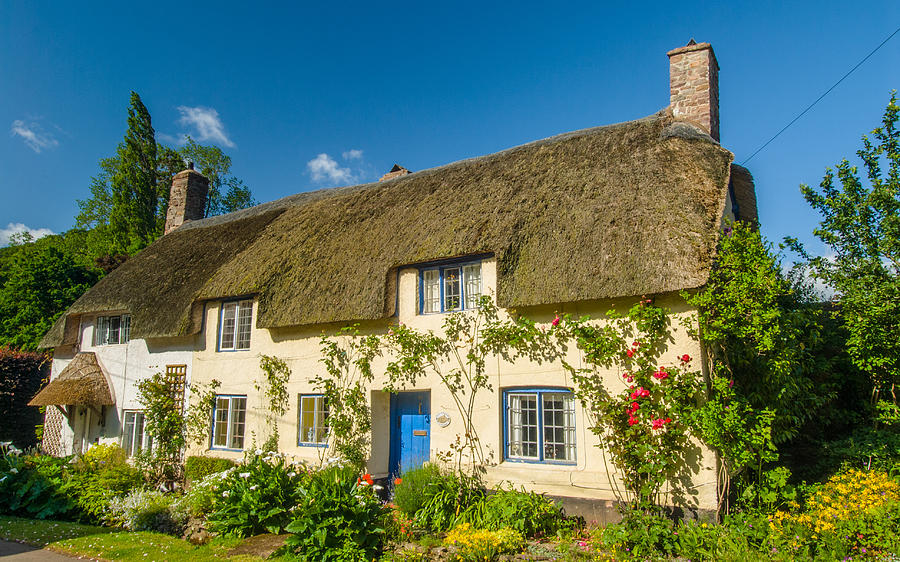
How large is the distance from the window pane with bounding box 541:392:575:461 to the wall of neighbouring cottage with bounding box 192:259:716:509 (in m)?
0.19

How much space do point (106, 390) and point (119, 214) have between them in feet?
57.0

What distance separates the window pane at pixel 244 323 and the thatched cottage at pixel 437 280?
6 centimetres

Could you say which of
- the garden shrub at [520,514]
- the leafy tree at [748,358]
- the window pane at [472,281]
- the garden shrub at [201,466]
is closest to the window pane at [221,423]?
the garden shrub at [201,466]

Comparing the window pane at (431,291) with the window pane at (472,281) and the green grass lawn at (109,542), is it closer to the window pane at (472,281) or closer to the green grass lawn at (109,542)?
the window pane at (472,281)

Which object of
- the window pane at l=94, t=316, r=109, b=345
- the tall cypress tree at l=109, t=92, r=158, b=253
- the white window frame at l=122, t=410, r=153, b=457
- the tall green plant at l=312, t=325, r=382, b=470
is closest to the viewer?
the tall green plant at l=312, t=325, r=382, b=470

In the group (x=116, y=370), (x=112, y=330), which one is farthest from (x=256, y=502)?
(x=112, y=330)

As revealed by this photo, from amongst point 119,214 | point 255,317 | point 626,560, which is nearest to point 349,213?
point 255,317

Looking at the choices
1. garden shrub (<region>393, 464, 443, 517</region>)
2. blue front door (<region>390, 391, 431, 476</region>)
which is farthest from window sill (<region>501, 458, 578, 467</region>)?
blue front door (<region>390, 391, 431, 476</region>)

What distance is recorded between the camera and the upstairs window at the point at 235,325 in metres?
12.6

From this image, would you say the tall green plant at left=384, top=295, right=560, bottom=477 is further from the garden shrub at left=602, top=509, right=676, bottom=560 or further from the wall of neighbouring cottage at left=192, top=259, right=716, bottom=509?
the garden shrub at left=602, top=509, right=676, bottom=560

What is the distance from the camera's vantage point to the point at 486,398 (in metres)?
9.16

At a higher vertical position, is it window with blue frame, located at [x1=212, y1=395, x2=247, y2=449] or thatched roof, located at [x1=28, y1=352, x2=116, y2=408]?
thatched roof, located at [x1=28, y1=352, x2=116, y2=408]

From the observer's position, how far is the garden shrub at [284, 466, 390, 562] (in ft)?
23.2

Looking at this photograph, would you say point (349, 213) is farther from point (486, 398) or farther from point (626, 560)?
point (626, 560)
